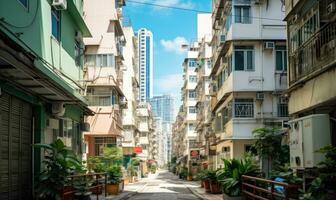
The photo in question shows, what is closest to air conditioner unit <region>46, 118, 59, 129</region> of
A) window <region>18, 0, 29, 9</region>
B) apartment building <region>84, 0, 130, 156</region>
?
window <region>18, 0, 29, 9</region>

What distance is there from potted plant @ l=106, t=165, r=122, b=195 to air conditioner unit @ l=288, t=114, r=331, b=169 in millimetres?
15964

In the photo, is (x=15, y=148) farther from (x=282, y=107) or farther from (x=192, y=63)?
(x=192, y=63)

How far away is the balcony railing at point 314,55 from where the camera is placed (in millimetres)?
13023

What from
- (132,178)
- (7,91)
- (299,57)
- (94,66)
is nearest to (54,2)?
(7,91)

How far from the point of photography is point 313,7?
14500 millimetres

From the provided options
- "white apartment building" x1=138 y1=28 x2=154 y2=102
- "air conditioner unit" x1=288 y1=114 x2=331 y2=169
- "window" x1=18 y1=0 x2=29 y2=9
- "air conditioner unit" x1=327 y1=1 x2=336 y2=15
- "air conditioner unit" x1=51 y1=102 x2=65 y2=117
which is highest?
"white apartment building" x1=138 y1=28 x2=154 y2=102

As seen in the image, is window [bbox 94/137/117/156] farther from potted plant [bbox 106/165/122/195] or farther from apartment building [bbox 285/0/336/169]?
apartment building [bbox 285/0/336/169]

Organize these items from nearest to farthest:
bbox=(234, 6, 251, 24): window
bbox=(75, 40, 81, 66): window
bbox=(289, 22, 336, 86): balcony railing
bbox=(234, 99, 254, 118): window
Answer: bbox=(289, 22, 336, 86): balcony railing
bbox=(75, 40, 81, 66): window
bbox=(234, 6, 251, 24): window
bbox=(234, 99, 254, 118): window

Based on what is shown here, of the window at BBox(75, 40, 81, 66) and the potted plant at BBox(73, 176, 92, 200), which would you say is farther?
the window at BBox(75, 40, 81, 66)

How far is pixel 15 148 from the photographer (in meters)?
14.6

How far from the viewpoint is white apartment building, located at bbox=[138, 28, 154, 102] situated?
173288mm

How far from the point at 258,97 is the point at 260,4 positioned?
559 cm

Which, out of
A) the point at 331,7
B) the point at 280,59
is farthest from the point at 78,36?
the point at 280,59

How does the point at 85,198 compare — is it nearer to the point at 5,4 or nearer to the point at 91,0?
the point at 5,4
